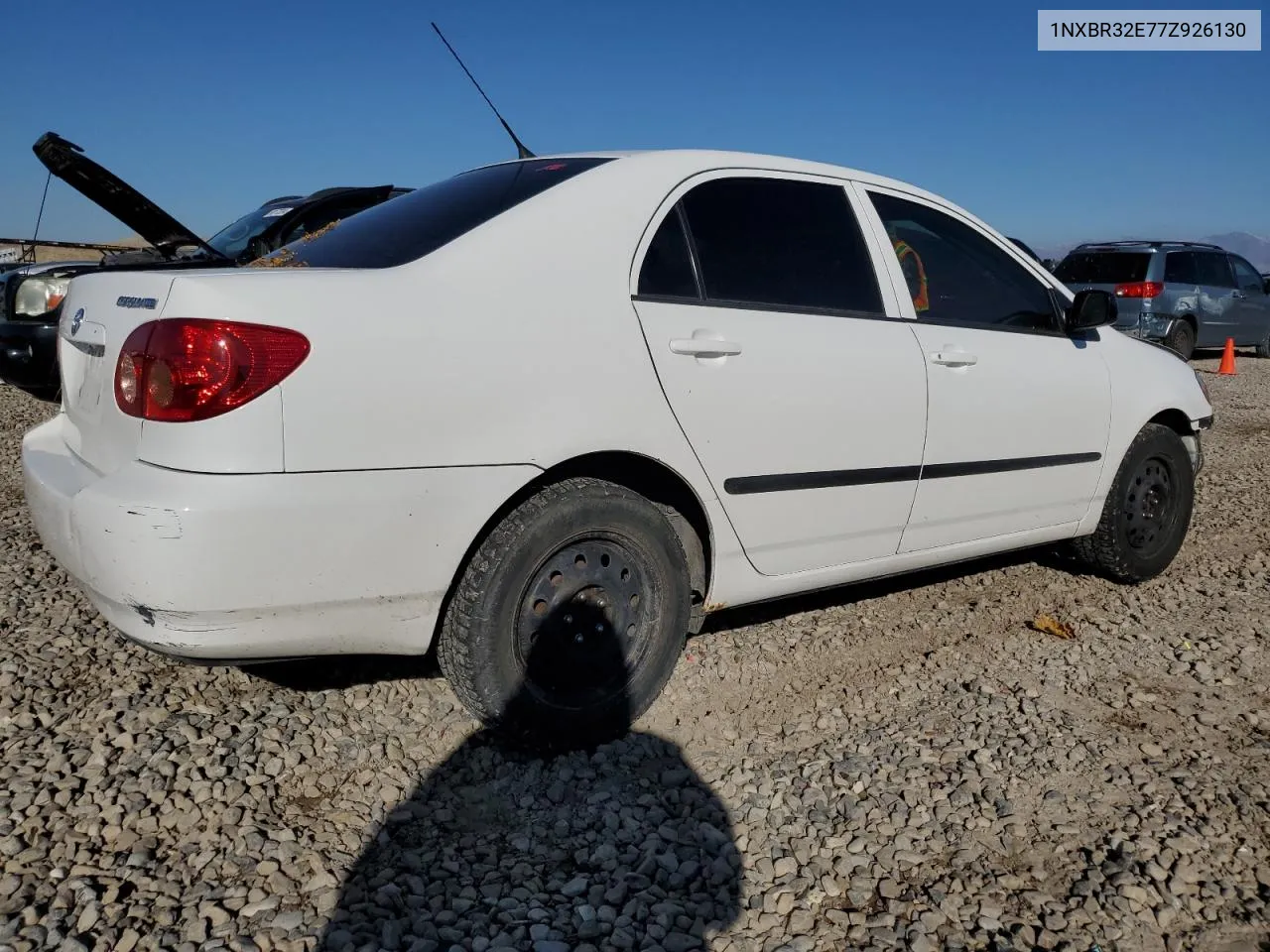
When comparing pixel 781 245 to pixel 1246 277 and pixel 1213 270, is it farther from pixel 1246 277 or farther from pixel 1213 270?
pixel 1246 277

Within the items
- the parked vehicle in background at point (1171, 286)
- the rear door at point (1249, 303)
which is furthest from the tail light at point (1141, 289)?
the rear door at point (1249, 303)

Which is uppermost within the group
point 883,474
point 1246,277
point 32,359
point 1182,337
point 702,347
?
point 702,347

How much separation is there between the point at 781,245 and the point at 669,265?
48 cm

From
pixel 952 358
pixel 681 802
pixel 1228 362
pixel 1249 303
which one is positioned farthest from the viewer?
pixel 1249 303

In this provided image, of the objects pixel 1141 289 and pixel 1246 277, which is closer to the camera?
pixel 1141 289

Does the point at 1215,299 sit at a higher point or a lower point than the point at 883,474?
lower

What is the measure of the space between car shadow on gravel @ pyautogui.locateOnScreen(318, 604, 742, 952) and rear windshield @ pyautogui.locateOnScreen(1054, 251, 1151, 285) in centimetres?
1224

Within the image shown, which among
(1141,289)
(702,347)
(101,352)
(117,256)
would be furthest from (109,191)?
(1141,289)

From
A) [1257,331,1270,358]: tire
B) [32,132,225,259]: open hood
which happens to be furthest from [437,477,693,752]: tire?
[1257,331,1270,358]: tire

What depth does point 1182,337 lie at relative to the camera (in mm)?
13344

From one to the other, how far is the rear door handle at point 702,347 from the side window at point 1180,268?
12334 millimetres

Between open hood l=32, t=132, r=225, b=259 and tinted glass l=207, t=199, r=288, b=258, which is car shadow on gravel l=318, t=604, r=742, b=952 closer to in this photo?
open hood l=32, t=132, r=225, b=259

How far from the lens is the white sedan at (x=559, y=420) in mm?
2139

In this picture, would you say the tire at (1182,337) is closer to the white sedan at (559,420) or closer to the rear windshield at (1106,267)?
the rear windshield at (1106,267)
